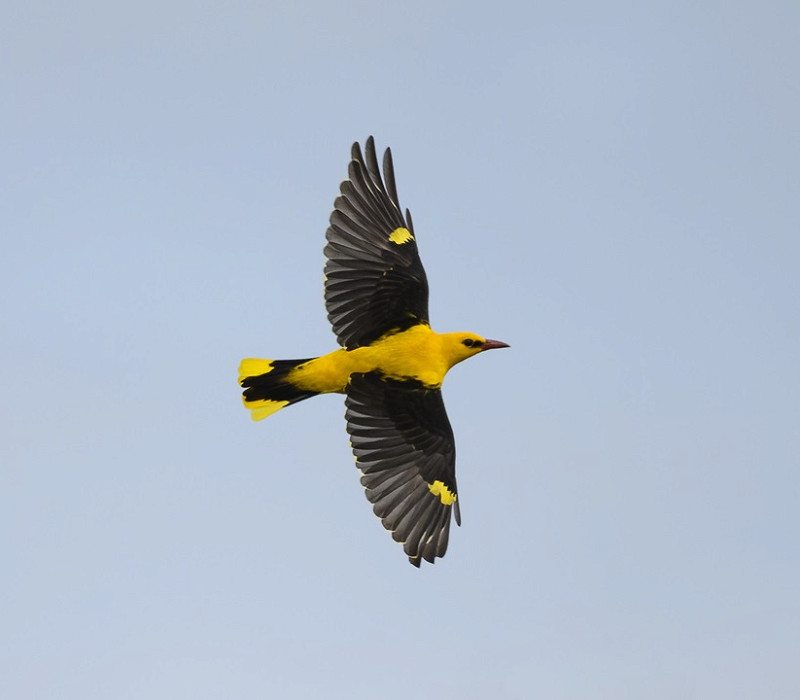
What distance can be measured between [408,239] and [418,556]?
274 centimetres

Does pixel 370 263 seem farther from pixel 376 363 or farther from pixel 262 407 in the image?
pixel 262 407

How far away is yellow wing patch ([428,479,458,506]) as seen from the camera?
34.5 ft

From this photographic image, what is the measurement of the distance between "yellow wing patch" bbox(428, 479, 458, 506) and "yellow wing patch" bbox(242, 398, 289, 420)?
60.6 inches

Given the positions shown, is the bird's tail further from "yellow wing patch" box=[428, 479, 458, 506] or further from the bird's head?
"yellow wing patch" box=[428, 479, 458, 506]

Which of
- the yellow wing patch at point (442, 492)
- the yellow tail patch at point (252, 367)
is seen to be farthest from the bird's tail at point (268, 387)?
the yellow wing patch at point (442, 492)

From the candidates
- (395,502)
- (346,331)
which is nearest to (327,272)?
(346,331)

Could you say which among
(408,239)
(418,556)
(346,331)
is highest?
(408,239)

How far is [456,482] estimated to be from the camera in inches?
420

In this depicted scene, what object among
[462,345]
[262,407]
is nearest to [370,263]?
[462,345]

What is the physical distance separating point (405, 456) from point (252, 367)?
1546 mm

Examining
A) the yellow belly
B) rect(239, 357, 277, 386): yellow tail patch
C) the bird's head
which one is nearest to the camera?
the yellow belly

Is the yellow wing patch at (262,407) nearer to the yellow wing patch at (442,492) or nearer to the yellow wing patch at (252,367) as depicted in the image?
the yellow wing patch at (252,367)

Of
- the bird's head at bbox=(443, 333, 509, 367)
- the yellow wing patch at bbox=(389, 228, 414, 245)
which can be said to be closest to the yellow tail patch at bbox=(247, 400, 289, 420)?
the bird's head at bbox=(443, 333, 509, 367)

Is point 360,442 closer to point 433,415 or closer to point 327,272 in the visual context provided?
point 433,415
